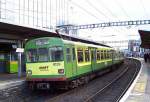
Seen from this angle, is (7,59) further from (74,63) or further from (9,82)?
(74,63)

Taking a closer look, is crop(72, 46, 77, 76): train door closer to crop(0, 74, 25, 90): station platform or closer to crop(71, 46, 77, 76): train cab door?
crop(71, 46, 77, 76): train cab door

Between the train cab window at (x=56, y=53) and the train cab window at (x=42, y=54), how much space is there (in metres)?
0.27

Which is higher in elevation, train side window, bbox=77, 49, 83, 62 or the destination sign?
the destination sign

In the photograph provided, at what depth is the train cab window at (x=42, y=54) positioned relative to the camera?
17.2 m

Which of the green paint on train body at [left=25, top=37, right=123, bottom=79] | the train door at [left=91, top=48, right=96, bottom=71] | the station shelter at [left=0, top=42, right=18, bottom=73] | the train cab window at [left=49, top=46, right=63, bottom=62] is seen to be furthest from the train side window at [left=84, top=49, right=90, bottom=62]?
the station shelter at [left=0, top=42, right=18, bottom=73]

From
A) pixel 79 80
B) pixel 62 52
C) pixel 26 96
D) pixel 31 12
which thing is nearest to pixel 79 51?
pixel 79 80

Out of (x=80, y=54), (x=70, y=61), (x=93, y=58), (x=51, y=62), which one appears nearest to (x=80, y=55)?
(x=80, y=54)

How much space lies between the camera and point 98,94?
1753 cm

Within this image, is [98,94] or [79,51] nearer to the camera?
[98,94]

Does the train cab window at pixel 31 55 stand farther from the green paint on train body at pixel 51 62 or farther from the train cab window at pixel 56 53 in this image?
the train cab window at pixel 56 53

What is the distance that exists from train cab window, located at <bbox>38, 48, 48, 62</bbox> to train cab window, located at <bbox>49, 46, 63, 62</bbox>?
0.27 meters

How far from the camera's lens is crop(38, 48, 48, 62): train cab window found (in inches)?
679

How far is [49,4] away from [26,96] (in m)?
56.5

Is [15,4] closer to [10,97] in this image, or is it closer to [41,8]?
[41,8]
